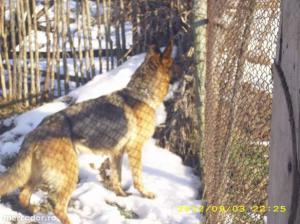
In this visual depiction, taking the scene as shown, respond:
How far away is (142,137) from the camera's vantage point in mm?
5621

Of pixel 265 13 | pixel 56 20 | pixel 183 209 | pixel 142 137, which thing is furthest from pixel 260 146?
pixel 56 20

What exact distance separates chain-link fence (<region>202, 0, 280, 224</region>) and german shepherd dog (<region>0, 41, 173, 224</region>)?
2033 mm

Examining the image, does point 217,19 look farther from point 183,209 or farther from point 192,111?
point 192,111

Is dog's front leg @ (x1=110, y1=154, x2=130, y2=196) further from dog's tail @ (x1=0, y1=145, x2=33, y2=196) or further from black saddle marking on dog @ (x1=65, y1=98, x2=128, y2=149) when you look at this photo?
dog's tail @ (x1=0, y1=145, x2=33, y2=196)

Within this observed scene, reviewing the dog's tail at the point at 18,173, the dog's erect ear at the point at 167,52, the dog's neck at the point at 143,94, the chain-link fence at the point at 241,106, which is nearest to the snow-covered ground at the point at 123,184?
the dog's tail at the point at 18,173

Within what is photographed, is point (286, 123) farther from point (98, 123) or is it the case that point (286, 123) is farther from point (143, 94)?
point (143, 94)

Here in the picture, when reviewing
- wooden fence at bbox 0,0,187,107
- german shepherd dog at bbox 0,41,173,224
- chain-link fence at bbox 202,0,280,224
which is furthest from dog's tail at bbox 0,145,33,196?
wooden fence at bbox 0,0,187,107

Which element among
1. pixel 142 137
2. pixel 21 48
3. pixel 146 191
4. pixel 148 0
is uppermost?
pixel 148 0

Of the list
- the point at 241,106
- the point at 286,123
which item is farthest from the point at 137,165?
the point at 286,123

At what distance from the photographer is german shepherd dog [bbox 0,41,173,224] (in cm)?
488

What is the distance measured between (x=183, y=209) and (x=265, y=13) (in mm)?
3204

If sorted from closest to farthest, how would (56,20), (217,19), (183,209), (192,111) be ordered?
(217,19)
(183,209)
(192,111)
(56,20)

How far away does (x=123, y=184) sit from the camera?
6012 mm

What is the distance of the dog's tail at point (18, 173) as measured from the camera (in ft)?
15.8
